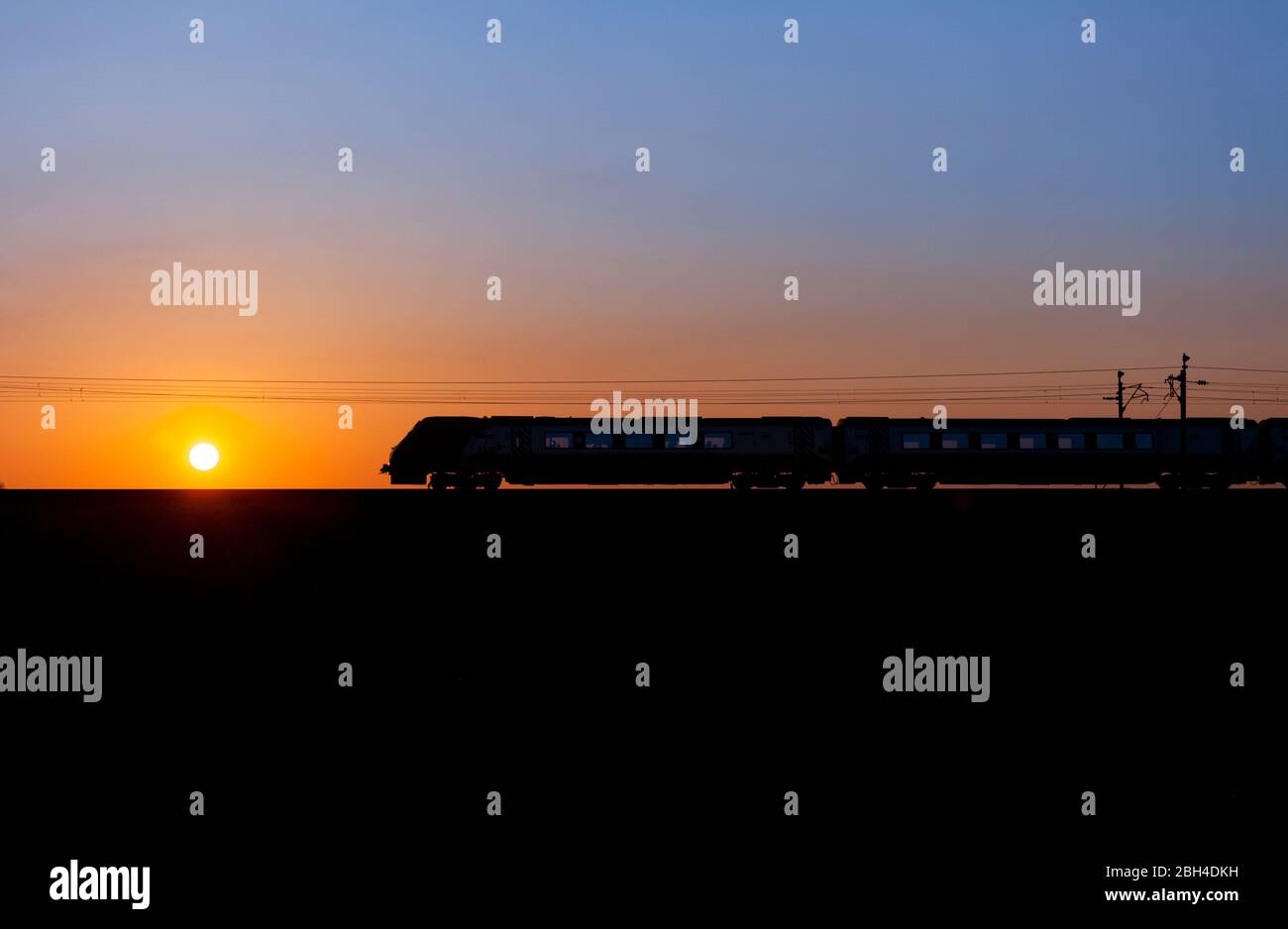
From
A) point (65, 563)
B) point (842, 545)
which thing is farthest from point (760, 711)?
point (65, 563)

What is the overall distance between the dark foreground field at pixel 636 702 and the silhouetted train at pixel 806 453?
15.8 m

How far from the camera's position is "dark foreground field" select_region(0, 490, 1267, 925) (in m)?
15.1

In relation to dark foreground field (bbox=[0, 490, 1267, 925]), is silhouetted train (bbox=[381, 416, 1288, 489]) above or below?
above

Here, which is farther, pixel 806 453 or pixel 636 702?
pixel 806 453

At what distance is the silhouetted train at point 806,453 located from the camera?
5172 cm

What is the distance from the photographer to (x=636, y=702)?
21.4m

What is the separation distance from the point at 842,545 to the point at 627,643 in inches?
318

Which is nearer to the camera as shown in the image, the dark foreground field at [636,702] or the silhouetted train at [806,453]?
the dark foreground field at [636,702]

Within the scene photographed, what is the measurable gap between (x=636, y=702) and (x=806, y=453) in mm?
32243

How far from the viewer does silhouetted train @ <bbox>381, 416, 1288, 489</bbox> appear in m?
51.7

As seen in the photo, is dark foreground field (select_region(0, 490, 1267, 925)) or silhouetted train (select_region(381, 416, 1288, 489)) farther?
silhouetted train (select_region(381, 416, 1288, 489))

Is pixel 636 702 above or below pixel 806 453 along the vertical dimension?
below

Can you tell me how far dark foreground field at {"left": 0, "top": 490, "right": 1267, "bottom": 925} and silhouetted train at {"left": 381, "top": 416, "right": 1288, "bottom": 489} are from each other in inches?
623

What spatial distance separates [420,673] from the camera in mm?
23156
